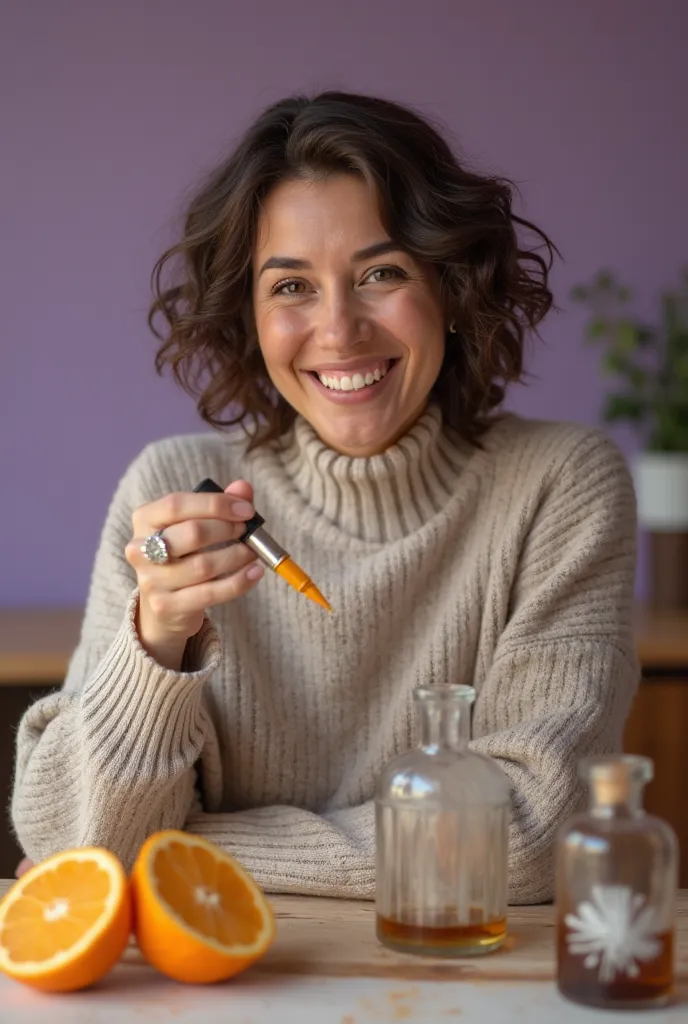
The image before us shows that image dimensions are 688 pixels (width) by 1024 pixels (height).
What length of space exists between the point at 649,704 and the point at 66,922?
1.65 meters

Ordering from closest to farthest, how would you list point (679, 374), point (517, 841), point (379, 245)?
point (517, 841)
point (379, 245)
point (679, 374)

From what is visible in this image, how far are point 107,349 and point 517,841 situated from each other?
1.79 metres

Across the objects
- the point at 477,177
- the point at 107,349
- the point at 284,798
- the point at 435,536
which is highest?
the point at 477,177

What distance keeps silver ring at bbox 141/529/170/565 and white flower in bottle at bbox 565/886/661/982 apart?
516mm

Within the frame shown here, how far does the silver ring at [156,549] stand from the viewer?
4.16 feet

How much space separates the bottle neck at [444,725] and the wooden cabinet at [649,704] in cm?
141

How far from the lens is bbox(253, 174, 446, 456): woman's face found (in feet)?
5.08

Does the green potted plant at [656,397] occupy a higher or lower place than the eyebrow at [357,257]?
lower

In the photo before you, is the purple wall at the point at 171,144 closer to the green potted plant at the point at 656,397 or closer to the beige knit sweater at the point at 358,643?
the green potted plant at the point at 656,397

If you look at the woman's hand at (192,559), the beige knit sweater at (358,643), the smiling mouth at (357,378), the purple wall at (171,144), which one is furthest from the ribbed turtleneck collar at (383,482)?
the purple wall at (171,144)

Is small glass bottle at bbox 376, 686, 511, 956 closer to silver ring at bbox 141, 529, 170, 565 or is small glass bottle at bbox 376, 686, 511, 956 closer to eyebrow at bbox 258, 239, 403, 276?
silver ring at bbox 141, 529, 170, 565

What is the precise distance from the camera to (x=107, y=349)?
2.87 m

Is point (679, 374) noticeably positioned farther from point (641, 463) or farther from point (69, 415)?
point (69, 415)

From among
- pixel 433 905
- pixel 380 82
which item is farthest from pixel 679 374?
pixel 433 905
